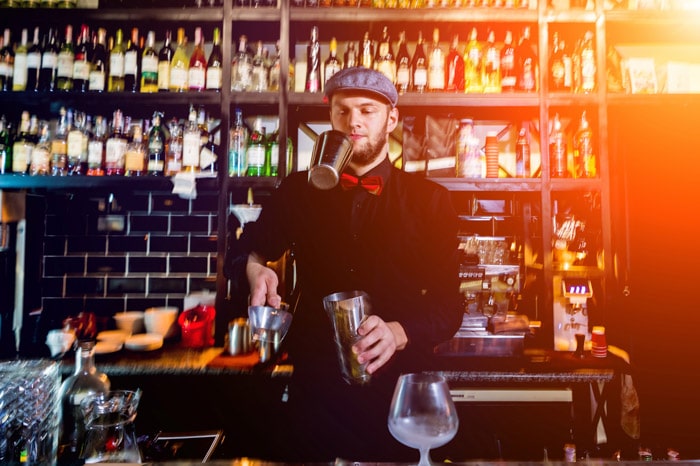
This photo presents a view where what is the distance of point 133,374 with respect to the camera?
6.77 feet

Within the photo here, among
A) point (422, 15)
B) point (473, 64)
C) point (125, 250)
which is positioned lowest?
point (125, 250)

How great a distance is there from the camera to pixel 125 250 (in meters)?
2.78

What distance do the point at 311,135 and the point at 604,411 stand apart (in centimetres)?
224

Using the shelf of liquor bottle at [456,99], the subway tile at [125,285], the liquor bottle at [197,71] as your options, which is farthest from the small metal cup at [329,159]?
the subway tile at [125,285]

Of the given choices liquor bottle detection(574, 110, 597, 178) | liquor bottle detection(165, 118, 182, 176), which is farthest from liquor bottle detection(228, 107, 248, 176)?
liquor bottle detection(574, 110, 597, 178)

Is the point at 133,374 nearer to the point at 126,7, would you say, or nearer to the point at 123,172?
the point at 123,172

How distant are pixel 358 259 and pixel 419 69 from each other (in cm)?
121

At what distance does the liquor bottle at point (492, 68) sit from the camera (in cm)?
250

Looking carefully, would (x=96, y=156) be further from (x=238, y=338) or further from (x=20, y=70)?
(x=238, y=338)

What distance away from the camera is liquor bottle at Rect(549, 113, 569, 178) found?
246cm

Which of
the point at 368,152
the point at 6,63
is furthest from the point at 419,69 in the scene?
the point at 6,63

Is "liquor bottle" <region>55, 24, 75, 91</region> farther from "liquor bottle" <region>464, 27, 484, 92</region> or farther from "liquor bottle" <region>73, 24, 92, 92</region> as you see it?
"liquor bottle" <region>464, 27, 484, 92</region>

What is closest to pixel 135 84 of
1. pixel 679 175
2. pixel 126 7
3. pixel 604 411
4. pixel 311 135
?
pixel 126 7

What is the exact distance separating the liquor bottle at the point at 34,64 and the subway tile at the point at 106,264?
3.27ft
